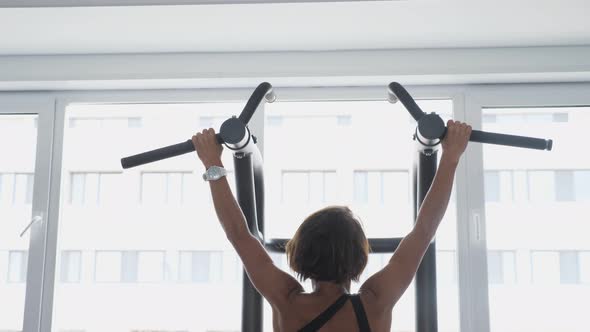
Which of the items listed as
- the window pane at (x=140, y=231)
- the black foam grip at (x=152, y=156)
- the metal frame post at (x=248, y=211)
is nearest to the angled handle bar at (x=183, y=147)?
the black foam grip at (x=152, y=156)

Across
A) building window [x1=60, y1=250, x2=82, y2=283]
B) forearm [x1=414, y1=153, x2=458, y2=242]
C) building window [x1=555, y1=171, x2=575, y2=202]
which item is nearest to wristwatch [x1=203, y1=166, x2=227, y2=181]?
forearm [x1=414, y1=153, x2=458, y2=242]

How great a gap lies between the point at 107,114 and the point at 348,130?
95 cm

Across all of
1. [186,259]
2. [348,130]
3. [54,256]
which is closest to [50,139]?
[54,256]

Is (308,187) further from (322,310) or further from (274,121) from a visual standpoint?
(322,310)

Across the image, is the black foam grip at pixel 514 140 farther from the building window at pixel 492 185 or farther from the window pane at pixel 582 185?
the window pane at pixel 582 185

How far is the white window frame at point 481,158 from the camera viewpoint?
1.97m

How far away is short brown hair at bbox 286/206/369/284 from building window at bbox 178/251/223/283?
98cm

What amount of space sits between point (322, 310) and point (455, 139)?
504mm

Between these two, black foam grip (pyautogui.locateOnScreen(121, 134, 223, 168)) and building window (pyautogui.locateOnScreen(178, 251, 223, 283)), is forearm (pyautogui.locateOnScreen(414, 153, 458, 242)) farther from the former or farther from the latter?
building window (pyautogui.locateOnScreen(178, 251, 223, 283))

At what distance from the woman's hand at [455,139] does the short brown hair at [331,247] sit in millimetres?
283

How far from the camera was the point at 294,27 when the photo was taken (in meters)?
1.84

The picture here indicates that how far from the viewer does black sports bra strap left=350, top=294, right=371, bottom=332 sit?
1.15 meters

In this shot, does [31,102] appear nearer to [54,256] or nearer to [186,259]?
[54,256]

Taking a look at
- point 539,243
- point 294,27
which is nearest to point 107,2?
point 294,27
